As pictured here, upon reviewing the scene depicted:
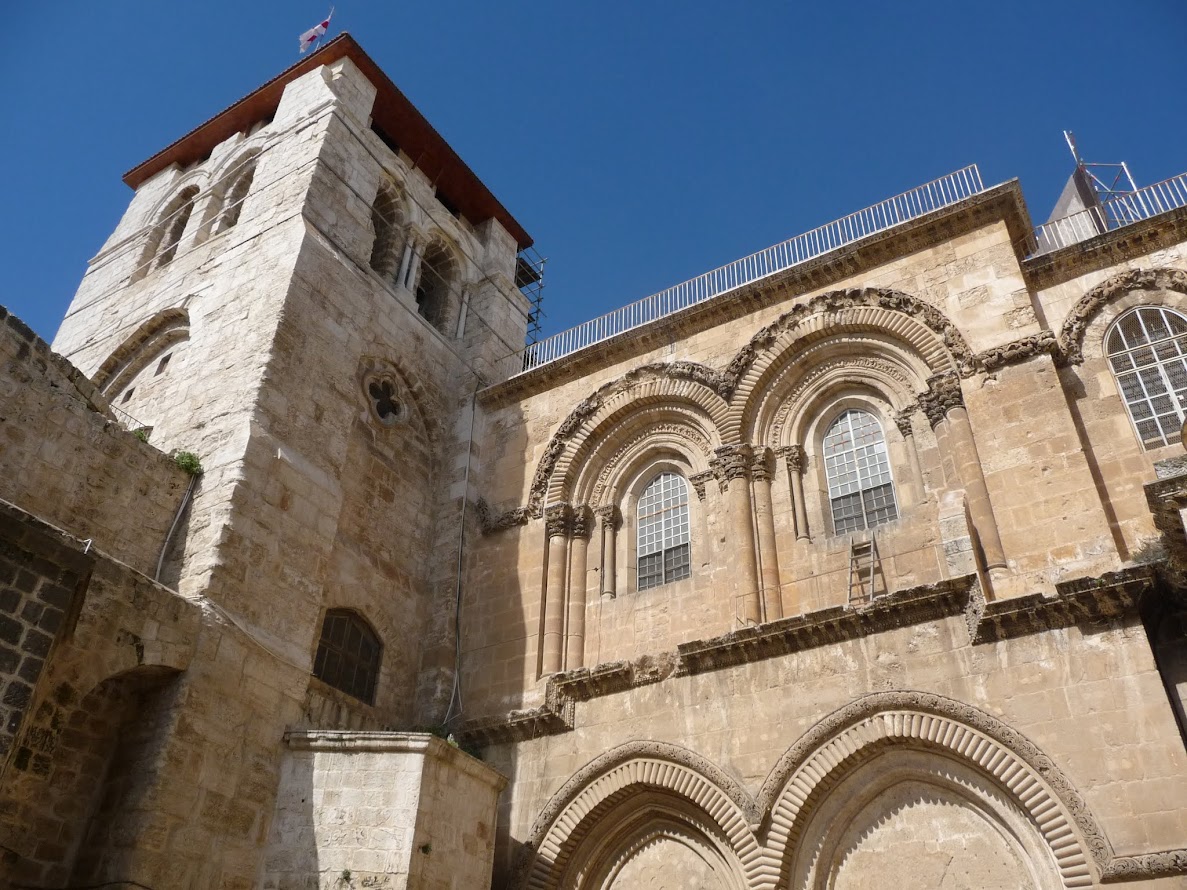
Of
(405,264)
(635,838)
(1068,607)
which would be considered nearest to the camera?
(1068,607)

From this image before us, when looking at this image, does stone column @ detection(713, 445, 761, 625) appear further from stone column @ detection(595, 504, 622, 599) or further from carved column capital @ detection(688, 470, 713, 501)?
stone column @ detection(595, 504, 622, 599)

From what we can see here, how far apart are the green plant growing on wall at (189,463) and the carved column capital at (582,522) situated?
205 inches

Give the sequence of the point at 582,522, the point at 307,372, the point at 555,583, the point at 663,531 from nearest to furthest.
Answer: the point at 307,372 → the point at 663,531 → the point at 555,583 → the point at 582,522

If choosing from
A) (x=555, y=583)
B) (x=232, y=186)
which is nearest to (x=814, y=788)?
(x=555, y=583)

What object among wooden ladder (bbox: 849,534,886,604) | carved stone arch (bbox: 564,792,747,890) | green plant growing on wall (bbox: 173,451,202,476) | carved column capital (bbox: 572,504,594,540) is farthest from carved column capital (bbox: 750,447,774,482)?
green plant growing on wall (bbox: 173,451,202,476)

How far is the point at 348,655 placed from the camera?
503 inches

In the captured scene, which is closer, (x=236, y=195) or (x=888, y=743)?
(x=888, y=743)

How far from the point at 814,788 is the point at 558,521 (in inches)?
219

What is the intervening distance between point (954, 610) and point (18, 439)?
10.1 meters

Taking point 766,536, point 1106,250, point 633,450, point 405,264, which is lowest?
point 766,536

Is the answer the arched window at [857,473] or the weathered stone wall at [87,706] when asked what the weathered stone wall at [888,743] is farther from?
the weathered stone wall at [87,706]

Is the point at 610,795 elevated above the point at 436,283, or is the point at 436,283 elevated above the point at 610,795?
the point at 436,283

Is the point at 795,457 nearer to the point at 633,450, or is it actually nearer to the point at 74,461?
the point at 633,450

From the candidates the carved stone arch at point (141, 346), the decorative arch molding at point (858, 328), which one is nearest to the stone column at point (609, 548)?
the decorative arch molding at point (858, 328)
